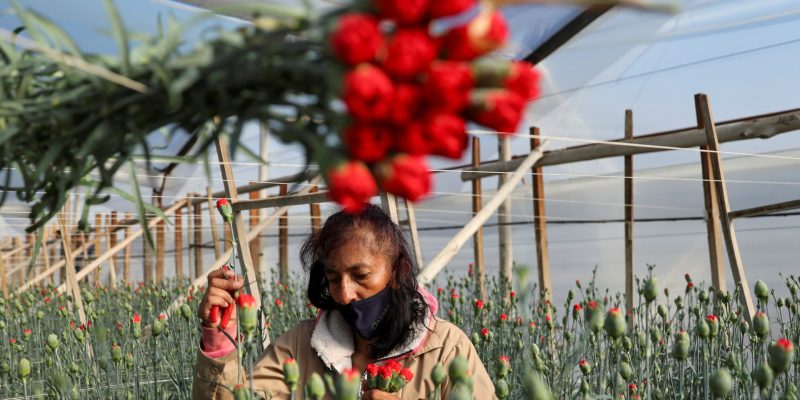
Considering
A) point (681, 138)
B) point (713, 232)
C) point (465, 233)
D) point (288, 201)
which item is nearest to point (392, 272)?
point (288, 201)

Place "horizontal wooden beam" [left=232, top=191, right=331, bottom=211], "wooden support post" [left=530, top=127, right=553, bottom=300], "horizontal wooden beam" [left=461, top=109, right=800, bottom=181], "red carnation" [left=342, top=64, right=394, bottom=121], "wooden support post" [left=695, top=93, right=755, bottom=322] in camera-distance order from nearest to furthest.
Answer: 1. "red carnation" [left=342, top=64, right=394, bottom=121]
2. "horizontal wooden beam" [left=232, top=191, right=331, bottom=211]
3. "wooden support post" [left=695, top=93, right=755, bottom=322]
4. "horizontal wooden beam" [left=461, top=109, right=800, bottom=181]
5. "wooden support post" [left=530, top=127, right=553, bottom=300]

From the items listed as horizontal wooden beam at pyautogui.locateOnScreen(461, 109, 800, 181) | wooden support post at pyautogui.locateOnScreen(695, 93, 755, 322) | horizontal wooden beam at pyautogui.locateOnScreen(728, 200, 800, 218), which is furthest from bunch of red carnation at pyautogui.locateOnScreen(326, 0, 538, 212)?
horizontal wooden beam at pyautogui.locateOnScreen(728, 200, 800, 218)

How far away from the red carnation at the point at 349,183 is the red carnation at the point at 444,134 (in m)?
0.02

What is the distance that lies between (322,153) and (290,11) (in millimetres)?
50

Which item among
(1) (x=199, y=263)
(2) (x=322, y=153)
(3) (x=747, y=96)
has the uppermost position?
(3) (x=747, y=96)

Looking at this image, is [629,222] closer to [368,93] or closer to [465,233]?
[465,233]

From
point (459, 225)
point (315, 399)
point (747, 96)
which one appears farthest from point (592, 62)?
point (315, 399)

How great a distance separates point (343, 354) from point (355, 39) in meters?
1.06

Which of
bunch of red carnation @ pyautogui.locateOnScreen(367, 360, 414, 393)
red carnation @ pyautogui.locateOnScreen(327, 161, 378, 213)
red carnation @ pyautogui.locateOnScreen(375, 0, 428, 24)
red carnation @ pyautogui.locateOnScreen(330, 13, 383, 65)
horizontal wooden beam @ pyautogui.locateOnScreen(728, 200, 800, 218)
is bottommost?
bunch of red carnation @ pyautogui.locateOnScreen(367, 360, 414, 393)

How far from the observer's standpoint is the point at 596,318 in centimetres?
77

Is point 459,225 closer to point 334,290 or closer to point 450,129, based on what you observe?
point 334,290

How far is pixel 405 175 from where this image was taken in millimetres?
226

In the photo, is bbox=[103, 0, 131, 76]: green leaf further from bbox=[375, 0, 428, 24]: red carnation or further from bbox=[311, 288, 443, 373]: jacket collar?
bbox=[311, 288, 443, 373]: jacket collar

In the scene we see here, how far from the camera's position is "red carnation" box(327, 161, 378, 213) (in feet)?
0.74
